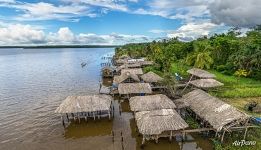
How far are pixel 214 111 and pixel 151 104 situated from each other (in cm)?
553

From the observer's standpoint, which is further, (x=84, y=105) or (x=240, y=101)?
(x=240, y=101)

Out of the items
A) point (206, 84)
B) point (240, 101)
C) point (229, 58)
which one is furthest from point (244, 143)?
point (229, 58)

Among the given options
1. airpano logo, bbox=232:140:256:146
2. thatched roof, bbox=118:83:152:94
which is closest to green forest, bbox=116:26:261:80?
thatched roof, bbox=118:83:152:94

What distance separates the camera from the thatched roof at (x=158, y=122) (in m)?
16.7

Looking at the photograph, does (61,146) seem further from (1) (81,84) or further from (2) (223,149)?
(1) (81,84)

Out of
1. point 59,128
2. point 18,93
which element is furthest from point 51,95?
point 59,128

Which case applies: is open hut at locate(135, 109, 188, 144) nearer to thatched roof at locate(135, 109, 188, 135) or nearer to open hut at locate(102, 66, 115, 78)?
thatched roof at locate(135, 109, 188, 135)

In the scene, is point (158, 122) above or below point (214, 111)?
below

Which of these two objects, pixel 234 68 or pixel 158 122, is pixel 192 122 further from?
pixel 234 68

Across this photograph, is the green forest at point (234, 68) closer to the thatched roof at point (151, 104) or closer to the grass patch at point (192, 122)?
the grass patch at point (192, 122)

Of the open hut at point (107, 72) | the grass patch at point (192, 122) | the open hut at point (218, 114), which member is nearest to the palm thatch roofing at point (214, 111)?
the open hut at point (218, 114)

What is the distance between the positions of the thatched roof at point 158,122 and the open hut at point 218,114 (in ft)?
7.24

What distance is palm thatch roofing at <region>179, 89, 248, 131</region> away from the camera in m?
16.8

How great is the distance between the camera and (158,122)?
17.2m
